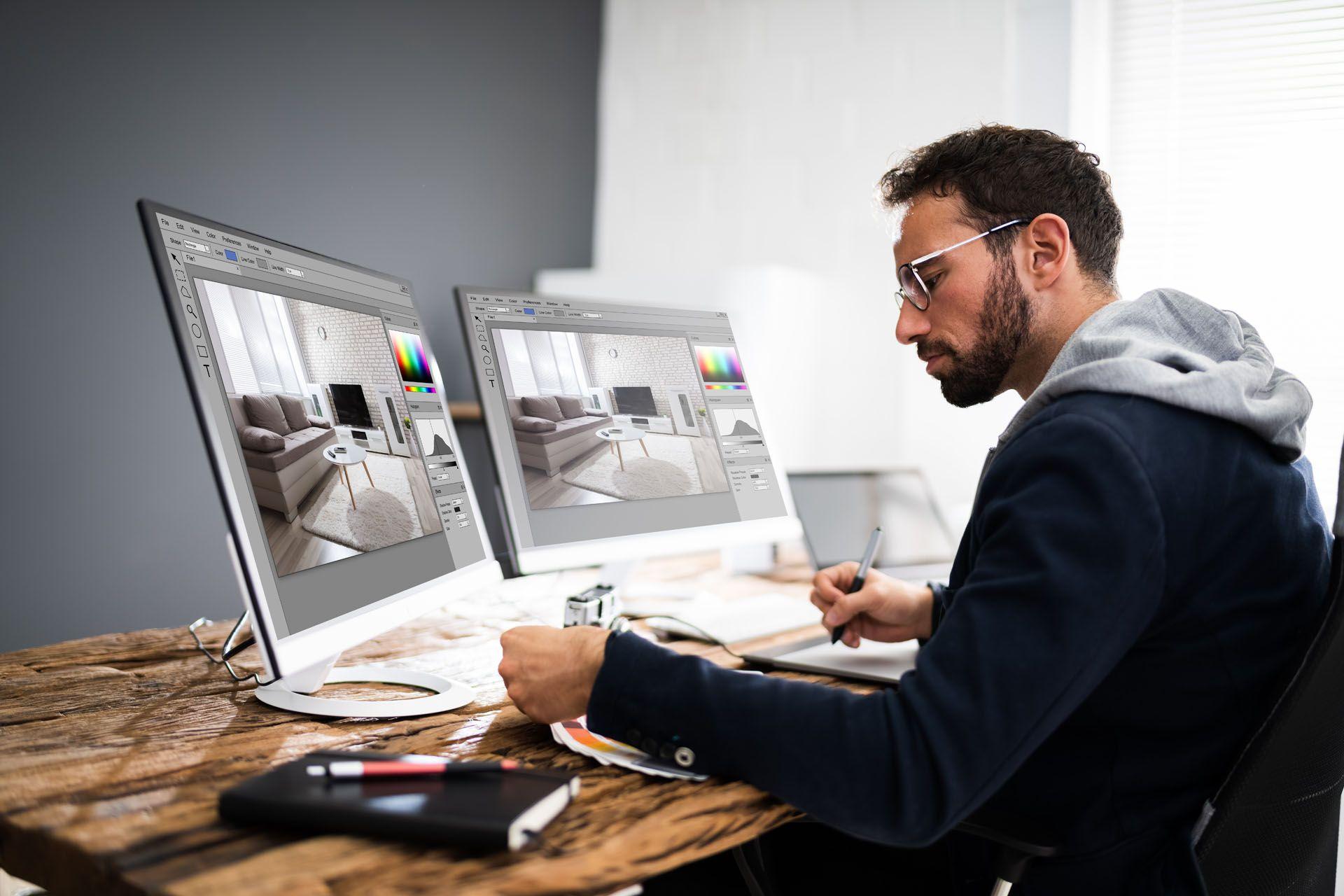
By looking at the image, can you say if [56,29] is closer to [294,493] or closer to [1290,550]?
[294,493]

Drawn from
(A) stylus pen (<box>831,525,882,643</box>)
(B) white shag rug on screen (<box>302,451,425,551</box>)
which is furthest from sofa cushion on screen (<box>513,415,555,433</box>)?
(A) stylus pen (<box>831,525,882,643</box>)

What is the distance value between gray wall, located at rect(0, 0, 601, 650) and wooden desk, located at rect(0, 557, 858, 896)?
60 cm

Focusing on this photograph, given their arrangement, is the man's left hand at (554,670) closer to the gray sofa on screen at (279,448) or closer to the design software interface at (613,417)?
the gray sofa on screen at (279,448)

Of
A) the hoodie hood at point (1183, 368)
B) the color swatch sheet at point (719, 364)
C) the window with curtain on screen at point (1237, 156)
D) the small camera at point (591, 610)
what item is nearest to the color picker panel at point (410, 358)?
the small camera at point (591, 610)

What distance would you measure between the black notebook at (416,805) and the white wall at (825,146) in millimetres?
1454

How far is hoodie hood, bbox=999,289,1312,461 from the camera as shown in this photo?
0.79 metres

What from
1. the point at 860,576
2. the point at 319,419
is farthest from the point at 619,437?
the point at 319,419

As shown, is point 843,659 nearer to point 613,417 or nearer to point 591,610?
point 591,610

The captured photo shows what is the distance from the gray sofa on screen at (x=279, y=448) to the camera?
2.77 ft

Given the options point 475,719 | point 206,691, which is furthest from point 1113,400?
point 206,691

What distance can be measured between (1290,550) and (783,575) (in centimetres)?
114

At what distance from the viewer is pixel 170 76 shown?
180 centimetres

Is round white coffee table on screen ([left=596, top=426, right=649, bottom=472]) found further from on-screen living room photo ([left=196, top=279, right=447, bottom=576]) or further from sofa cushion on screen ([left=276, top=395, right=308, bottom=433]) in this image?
sofa cushion on screen ([left=276, top=395, right=308, bottom=433])

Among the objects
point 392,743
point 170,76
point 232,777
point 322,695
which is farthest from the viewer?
point 170,76
